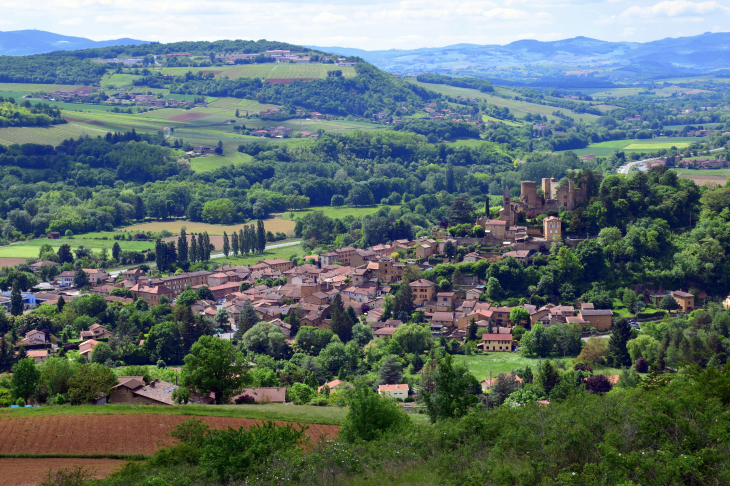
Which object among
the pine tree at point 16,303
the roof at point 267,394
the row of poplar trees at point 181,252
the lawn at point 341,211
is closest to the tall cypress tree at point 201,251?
the row of poplar trees at point 181,252

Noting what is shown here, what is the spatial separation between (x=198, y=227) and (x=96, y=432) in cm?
6923

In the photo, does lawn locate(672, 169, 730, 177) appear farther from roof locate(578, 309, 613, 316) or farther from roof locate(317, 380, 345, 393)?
roof locate(317, 380, 345, 393)

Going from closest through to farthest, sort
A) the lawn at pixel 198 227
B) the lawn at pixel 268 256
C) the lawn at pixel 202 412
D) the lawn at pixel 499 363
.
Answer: the lawn at pixel 202 412
the lawn at pixel 499 363
the lawn at pixel 268 256
the lawn at pixel 198 227

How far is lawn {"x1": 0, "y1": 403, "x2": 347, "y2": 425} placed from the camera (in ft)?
105

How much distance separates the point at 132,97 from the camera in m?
169

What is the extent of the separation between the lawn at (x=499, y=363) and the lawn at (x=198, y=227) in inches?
1866

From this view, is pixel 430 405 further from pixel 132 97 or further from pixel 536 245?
pixel 132 97

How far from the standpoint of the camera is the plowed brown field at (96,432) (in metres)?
28.6

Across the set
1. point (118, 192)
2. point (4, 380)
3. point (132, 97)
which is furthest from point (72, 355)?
point (132, 97)

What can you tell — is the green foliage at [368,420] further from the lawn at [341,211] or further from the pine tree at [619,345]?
the lawn at [341,211]

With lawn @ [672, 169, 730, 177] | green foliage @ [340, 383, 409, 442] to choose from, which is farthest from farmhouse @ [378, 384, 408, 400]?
lawn @ [672, 169, 730, 177]

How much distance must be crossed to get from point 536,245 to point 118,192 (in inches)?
2697

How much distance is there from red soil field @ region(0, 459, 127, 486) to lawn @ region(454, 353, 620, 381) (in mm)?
23869

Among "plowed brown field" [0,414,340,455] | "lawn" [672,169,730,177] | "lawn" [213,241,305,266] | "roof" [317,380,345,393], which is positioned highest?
"plowed brown field" [0,414,340,455]
